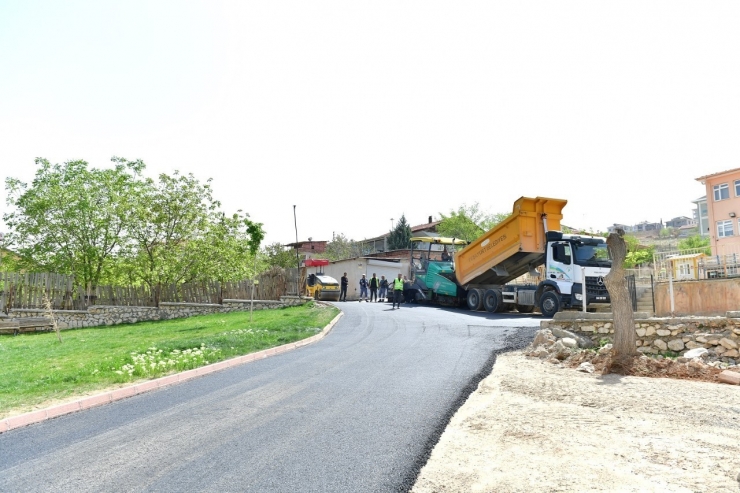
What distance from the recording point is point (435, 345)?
12094mm

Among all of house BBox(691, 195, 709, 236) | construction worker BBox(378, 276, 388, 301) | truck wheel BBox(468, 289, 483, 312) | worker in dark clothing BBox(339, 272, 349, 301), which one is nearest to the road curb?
truck wheel BBox(468, 289, 483, 312)

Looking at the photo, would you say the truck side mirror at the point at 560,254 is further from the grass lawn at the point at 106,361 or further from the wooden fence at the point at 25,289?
the wooden fence at the point at 25,289

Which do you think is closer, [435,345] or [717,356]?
[717,356]

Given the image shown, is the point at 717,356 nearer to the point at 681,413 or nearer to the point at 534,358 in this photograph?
the point at 534,358

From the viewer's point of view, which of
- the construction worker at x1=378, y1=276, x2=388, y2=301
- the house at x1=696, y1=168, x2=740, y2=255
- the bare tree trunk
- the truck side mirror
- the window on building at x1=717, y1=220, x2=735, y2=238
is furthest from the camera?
the window on building at x1=717, y1=220, x2=735, y2=238

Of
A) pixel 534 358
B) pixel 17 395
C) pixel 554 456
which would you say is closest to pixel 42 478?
pixel 17 395

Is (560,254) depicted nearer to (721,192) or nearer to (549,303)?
(549,303)

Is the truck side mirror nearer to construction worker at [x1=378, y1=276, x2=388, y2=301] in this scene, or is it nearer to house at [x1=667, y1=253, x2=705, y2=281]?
house at [x1=667, y1=253, x2=705, y2=281]

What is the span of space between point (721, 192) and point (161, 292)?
1620 inches

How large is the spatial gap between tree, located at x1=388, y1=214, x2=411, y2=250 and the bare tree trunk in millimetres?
52693

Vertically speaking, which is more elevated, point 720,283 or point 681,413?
point 720,283

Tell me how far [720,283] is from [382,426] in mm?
13506

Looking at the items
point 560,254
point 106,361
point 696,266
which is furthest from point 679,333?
point 696,266

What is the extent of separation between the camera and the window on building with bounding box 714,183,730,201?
42597mm
